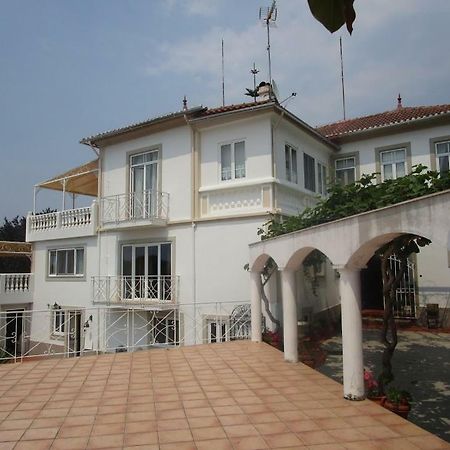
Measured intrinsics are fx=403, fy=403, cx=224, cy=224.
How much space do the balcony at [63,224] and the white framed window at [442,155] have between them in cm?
1354

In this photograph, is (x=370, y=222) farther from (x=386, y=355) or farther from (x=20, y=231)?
(x=20, y=231)

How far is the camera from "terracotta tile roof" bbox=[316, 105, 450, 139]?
15.4 metres

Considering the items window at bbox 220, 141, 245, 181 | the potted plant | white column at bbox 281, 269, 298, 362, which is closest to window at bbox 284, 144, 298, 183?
window at bbox 220, 141, 245, 181

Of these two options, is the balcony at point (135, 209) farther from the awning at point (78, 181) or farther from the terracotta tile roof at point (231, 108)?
the terracotta tile roof at point (231, 108)

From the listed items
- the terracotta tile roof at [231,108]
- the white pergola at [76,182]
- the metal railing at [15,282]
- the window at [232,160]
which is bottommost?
the metal railing at [15,282]

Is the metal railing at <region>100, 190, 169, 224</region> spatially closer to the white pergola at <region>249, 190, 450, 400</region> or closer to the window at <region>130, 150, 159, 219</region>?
the window at <region>130, 150, 159, 219</region>

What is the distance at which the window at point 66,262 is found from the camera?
17641 mm

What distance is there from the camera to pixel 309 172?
15.2 m

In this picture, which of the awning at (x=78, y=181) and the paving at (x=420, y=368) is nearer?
the paving at (x=420, y=368)

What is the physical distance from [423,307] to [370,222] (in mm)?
11139

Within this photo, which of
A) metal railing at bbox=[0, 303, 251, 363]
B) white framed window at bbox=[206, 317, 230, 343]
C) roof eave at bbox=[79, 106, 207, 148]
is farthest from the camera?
roof eave at bbox=[79, 106, 207, 148]

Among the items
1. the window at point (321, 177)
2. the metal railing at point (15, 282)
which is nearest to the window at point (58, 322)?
the metal railing at point (15, 282)

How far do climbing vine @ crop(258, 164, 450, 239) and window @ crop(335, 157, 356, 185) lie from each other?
7907 mm

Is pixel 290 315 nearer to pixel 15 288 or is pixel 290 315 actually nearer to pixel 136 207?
pixel 136 207
